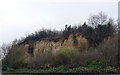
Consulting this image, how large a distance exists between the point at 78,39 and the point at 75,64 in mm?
10633

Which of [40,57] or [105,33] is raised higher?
[105,33]

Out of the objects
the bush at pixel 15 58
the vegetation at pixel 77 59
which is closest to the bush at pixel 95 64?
the vegetation at pixel 77 59

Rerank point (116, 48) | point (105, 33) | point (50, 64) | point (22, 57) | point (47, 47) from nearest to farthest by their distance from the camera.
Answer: point (116, 48)
point (50, 64)
point (22, 57)
point (105, 33)
point (47, 47)

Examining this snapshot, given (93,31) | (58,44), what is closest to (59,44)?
(58,44)

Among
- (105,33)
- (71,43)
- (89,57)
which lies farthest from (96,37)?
(89,57)

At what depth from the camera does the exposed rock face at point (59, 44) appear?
1112 inches

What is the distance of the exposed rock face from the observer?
92.7 ft

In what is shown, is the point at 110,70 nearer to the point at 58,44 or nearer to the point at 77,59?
the point at 77,59

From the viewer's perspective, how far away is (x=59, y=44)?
31.2m

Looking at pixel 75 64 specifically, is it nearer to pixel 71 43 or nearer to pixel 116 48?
pixel 116 48

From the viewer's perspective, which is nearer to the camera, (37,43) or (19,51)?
(19,51)

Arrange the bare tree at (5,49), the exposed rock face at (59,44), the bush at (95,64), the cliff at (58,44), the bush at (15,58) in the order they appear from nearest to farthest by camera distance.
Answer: the bush at (95,64) → the bush at (15,58) → the bare tree at (5,49) → the cliff at (58,44) → the exposed rock face at (59,44)

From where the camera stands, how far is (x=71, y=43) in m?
29.3

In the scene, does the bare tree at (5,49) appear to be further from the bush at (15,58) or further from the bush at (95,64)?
the bush at (95,64)
